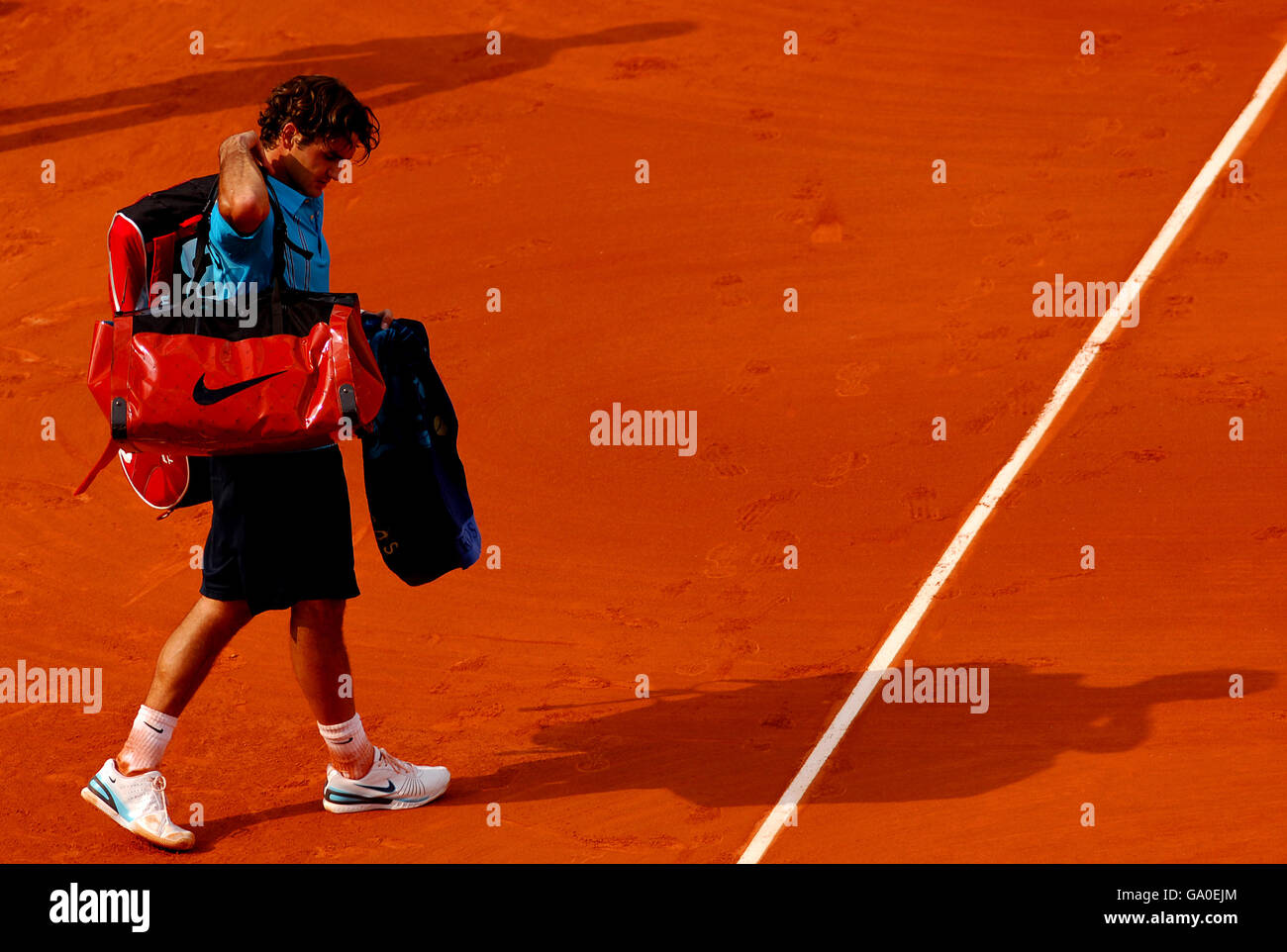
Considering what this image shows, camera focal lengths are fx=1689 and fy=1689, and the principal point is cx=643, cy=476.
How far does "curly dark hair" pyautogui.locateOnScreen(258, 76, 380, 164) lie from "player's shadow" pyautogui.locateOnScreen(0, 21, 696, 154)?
7.60m

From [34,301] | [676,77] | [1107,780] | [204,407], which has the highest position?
[676,77]

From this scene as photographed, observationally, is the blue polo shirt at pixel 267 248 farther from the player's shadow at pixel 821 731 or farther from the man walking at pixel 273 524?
the player's shadow at pixel 821 731

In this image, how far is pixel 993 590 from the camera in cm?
771

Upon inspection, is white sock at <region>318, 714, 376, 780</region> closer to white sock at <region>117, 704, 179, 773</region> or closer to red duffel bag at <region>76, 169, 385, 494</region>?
white sock at <region>117, 704, 179, 773</region>

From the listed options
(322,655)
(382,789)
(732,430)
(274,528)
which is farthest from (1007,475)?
(274,528)

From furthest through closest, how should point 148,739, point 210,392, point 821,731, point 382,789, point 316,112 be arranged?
point 821,731 → point 382,789 → point 148,739 → point 316,112 → point 210,392

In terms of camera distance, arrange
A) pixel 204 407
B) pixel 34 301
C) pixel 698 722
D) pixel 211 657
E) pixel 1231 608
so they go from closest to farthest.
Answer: pixel 204 407, pixel 211 657, pixel 698 722, pixel 1231 608, pixel 34 301

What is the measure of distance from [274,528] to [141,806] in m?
1.10

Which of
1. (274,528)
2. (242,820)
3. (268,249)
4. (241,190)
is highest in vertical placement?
(241,190)

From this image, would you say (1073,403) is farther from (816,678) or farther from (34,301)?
(34,301)

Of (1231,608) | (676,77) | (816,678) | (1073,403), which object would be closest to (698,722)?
(816,678)

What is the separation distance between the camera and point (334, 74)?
13.3 metres

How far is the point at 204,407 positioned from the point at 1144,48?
371 inches

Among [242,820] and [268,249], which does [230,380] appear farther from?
[242,820]
